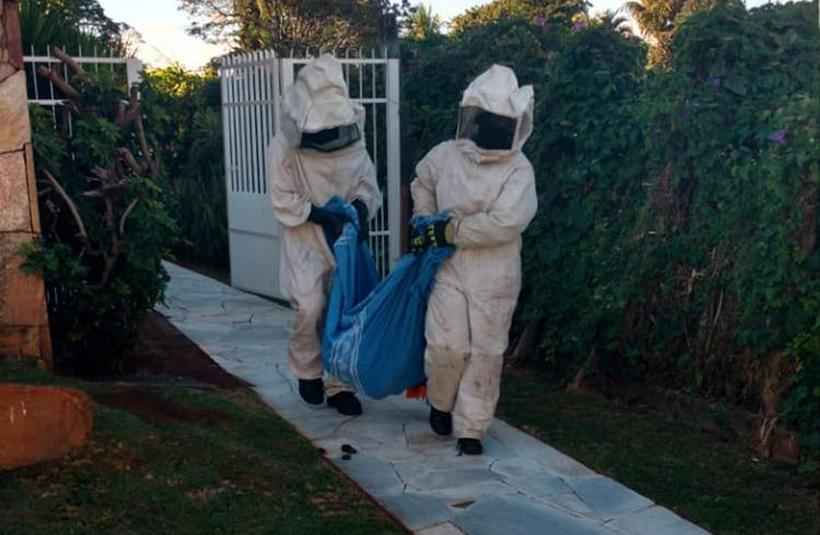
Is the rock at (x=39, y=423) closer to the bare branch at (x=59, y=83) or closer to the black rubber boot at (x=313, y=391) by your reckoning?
the black rubber boot at (x=313, y=391)

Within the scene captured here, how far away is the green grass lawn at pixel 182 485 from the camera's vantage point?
3.90m

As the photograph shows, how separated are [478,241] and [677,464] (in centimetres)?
154

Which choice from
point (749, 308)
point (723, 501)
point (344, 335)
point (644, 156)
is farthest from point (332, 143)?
point (723, 501)

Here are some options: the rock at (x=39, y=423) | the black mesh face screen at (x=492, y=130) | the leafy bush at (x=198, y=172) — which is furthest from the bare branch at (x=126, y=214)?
the leafy bush at (x=198, y=172)

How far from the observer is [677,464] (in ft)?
16.1

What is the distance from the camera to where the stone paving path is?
4176 millimetres

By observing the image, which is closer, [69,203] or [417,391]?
[417,391]

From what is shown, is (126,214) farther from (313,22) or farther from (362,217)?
(313,22)

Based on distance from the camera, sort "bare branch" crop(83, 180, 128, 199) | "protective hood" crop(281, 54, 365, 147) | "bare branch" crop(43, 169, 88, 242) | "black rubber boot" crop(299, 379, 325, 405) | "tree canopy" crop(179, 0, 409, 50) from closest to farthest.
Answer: "protective hood" crop(281, 54, 365, 147) → "black rubber boot" crop(299, 379, 325, 405) → "bare branch" crop(43, 169, 88, 242) → "bare branch" crop(83, 180, 128, 199) → "tree canopy" crop(179, 0, 409, 50)

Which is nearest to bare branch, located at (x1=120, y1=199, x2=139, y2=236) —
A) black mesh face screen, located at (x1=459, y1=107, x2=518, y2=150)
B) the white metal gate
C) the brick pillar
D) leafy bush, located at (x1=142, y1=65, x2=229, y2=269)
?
the brick pillar

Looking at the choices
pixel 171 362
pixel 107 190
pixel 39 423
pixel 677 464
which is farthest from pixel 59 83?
pixel 677 464

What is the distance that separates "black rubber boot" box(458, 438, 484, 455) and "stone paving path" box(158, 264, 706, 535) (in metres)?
0.05

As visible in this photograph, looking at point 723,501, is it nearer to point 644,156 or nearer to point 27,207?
point 644,156

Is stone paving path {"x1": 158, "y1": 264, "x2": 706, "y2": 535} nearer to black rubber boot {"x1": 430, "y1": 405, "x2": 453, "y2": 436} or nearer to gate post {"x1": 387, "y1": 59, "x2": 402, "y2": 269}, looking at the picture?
black rubber boot {"x1": 430, "y1": 405, "x2": 453, "y2": 436}
